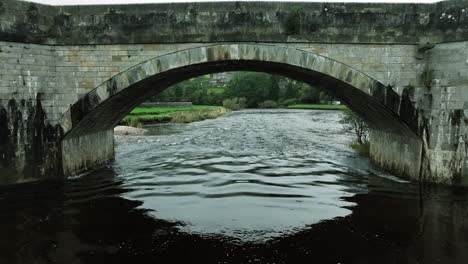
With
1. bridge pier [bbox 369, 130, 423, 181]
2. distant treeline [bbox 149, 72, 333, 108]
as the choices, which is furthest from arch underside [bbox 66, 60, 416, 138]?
distant treeline [bbox 149, 72, 333, 108]

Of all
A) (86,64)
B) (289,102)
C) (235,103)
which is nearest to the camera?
(86,64)

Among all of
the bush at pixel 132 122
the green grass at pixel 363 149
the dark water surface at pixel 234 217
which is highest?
the bush at pixel 132 122

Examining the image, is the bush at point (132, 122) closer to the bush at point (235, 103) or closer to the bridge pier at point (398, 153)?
the bridge pier at point (398, 153)

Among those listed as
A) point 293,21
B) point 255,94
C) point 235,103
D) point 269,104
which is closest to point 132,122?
point 293,21

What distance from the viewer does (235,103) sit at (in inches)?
2926

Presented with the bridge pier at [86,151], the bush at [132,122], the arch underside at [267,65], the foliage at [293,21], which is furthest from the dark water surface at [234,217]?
the bush at [132,122]

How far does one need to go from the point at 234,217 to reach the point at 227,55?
195 inches

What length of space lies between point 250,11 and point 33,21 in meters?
6.79

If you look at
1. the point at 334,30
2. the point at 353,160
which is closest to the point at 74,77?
the point at 334,30

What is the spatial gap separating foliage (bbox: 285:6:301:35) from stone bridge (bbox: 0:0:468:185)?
0.03m

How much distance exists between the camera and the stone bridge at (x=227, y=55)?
31.5 feet

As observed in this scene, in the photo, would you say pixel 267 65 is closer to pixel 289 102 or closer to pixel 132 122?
pixel 132 122

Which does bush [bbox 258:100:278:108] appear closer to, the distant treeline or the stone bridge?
the distant treeline

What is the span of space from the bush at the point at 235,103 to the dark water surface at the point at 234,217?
5827cm
